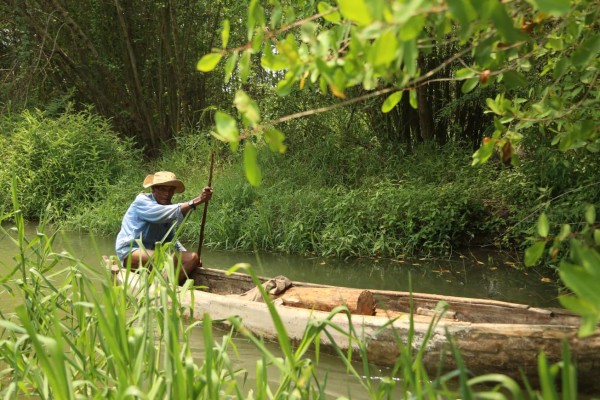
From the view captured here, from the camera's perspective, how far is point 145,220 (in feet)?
17.1

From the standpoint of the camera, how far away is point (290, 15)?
5.12ft

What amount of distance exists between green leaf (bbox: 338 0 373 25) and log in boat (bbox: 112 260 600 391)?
1.86 meters

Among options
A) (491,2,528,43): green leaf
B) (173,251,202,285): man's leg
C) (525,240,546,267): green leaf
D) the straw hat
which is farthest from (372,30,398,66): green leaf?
(173,251,202,285): man's leg

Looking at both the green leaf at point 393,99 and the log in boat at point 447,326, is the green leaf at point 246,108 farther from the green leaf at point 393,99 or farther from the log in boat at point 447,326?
the log in boat at point 447,326

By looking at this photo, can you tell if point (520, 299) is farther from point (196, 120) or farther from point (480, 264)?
point (196, 120)

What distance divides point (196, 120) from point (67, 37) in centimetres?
293

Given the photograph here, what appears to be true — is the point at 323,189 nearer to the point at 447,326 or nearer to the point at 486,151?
the point at 447,326

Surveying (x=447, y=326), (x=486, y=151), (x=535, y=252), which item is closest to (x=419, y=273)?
(x=447, y=326)

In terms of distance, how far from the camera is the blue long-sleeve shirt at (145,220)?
5.05 metres

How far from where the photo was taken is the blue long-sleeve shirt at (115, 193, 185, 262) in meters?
5.05

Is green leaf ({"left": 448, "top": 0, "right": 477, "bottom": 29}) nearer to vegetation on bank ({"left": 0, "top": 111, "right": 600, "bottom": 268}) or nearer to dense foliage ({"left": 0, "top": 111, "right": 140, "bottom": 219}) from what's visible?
vegetation on bank ({"left": 0, "top": 111, "right": 600, "bottom": 268})

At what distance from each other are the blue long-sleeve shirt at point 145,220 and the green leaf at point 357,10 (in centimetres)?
410

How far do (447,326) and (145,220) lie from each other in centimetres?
300

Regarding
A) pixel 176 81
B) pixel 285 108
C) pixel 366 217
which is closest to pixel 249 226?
pixel 366 217
